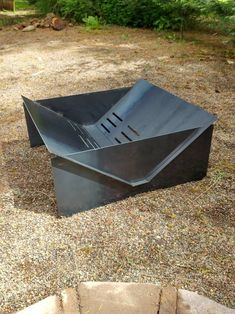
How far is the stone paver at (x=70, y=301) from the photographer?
1.62 m

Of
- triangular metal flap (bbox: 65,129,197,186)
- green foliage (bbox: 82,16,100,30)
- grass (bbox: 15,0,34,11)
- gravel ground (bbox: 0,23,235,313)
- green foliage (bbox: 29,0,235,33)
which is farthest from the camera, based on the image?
grass (bbox: 15,0,34,11)

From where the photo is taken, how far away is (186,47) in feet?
21.3

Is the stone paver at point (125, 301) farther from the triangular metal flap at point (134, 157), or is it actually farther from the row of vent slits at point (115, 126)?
the row of vent slits at point (115, 126)

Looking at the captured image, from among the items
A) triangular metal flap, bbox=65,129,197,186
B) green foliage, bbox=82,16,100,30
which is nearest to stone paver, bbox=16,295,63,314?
triangular metal flap, bbox=65,129,197,186

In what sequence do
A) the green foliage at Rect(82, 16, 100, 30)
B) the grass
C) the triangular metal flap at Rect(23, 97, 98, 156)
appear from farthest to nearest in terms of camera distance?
the grass, the green foliage at Rect(82, 16, 100, 30), the triangular metal flap at Rect(23, 97, 98, 156)

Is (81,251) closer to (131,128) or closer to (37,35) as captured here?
(131,128)

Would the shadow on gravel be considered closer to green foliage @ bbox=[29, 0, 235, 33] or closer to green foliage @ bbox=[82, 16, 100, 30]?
green foliage @ bbox=[29, 0, 235, 33]

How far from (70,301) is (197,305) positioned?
602 mm

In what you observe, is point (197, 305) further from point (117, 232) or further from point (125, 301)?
point (117, 232)

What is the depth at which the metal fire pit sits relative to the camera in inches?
85.7

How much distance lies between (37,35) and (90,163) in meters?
6.93

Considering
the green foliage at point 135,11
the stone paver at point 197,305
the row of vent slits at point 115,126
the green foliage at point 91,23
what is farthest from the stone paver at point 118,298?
the green foliage at point 91,23

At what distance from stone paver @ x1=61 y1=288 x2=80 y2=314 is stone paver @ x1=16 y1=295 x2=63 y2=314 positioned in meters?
0.03

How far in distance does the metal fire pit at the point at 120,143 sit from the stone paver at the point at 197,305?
0.86 m
